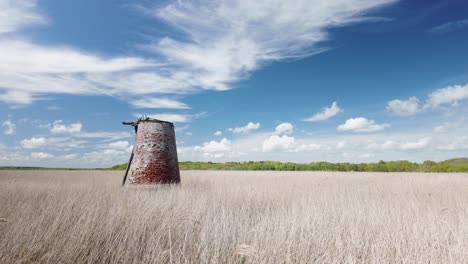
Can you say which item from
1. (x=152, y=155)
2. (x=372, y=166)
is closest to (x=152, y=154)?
(x=152, y=155)

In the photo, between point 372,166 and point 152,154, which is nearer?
point 152,154

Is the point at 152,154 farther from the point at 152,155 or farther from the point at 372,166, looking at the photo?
the point at 372,166

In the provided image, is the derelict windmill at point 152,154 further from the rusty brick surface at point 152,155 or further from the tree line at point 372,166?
the tree line at point 372,166

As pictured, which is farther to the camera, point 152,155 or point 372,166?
point 372,166

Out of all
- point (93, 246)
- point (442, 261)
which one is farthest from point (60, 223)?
point (442, 261)

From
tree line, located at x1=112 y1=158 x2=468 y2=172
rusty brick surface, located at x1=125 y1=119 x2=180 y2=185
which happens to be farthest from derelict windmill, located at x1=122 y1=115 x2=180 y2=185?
tree line, located at x1=112 y1=158 x2=468 y2=172

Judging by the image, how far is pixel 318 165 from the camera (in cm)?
3384

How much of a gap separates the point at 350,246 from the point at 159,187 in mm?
6643

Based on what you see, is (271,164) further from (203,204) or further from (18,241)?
(18,241)

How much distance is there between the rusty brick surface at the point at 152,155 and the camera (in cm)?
908

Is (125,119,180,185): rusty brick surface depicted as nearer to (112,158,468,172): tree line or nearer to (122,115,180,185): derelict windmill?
(122,115,180,185): derelict windmill

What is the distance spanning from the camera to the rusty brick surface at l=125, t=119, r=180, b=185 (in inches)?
357

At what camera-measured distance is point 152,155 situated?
9.10m

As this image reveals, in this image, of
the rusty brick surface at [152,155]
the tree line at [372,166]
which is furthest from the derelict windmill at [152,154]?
Result: the tree line at [372,166]
